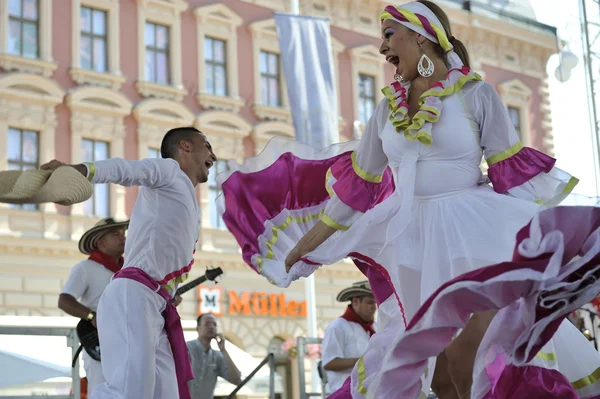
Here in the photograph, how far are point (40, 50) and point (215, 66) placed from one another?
4.60 m

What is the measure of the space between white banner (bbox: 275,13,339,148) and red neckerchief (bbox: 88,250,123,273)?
910 cm

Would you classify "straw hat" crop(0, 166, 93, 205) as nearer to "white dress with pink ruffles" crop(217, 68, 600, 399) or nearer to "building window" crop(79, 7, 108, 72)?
"white dress with pink ruffles" crop(217, 68, 600, 399)

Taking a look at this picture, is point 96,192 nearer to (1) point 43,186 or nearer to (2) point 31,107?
(2) point 31,107

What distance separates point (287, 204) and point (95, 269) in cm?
322

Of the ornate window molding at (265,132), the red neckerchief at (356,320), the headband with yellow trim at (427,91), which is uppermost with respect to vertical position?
the ornate window molding at (265,132)

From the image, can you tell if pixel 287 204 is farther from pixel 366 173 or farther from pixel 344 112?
pixel 344 112

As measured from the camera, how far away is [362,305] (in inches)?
360

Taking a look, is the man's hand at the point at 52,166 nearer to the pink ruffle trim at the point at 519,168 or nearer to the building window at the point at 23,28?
the pink ruffle trim at the point at 519,168

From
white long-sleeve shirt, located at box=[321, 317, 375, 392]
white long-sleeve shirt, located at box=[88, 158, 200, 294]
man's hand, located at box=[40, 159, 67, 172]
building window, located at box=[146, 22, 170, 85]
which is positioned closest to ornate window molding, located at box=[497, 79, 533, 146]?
building window, located at box=[146, 22, 170, 85]

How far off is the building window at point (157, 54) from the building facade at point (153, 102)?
0.03m

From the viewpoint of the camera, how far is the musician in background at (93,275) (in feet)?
23.1

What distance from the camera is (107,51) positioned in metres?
21.3

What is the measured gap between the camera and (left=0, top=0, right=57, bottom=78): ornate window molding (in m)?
19.5

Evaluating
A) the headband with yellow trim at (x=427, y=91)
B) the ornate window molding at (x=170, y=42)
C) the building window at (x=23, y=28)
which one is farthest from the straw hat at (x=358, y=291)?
the ornate window molding at (x=170, y=42)
